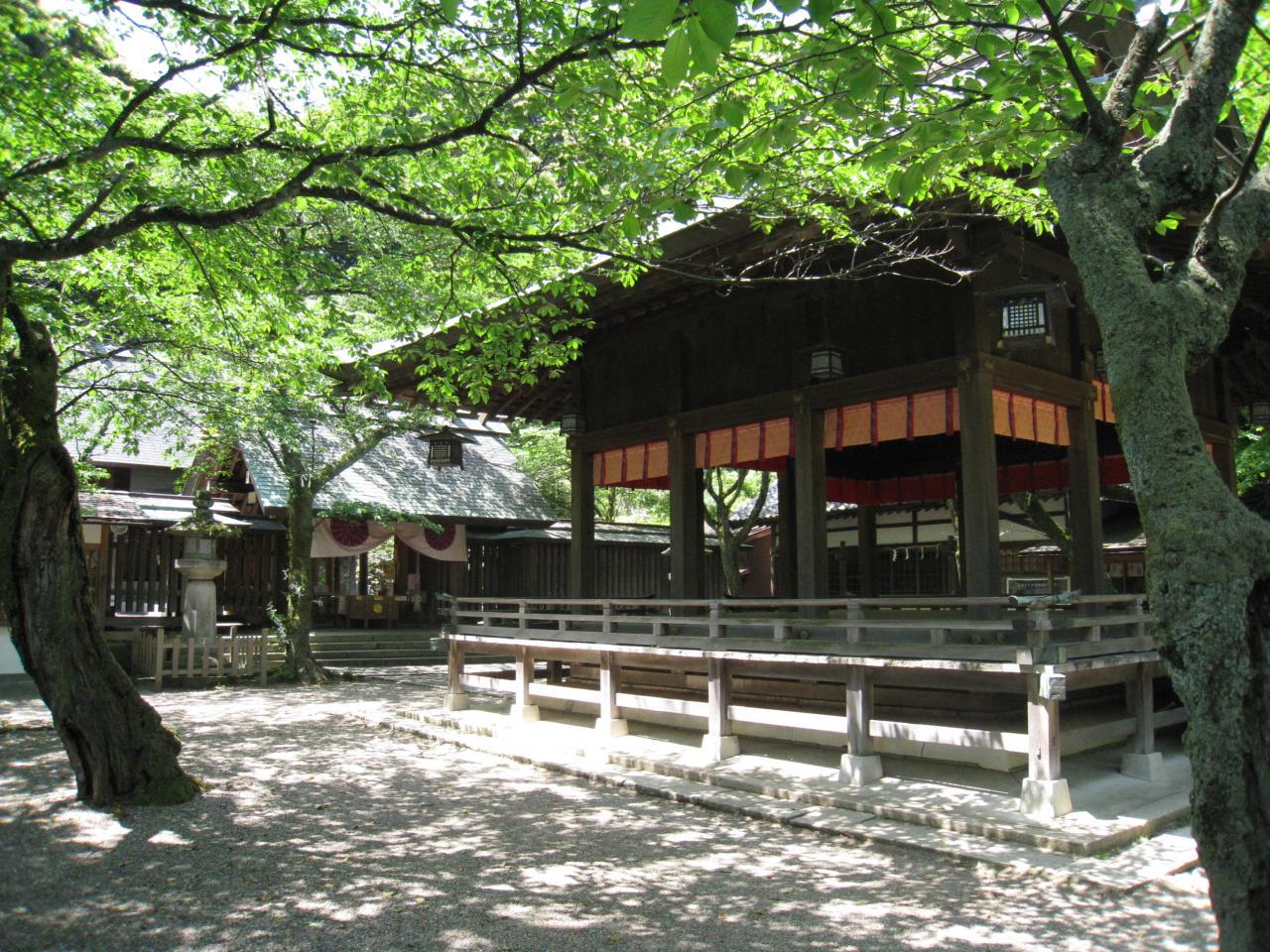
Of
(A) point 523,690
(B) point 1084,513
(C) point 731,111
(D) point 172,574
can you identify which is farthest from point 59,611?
(D) point 172,574

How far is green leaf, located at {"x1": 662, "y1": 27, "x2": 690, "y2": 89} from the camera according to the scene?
3.09 meters

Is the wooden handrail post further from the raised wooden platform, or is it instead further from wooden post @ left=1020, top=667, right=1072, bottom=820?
wooden post @ left=1020, top=667, right=1072, bottom=820

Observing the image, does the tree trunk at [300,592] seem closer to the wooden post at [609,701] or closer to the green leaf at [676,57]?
the wooden post at [609,701]

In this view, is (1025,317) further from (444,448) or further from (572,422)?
(444,448)

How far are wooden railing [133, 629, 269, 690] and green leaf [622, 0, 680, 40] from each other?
16604mm

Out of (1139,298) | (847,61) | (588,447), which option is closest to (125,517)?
(588,447)

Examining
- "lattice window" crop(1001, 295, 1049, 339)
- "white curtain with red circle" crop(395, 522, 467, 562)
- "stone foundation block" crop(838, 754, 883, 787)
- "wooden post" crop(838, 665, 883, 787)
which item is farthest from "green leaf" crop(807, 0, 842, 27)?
"white curtain with red circle" crop(395, 522, 467, 562)

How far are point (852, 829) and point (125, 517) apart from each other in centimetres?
1576

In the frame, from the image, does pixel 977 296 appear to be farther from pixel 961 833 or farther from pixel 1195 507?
pixel 1195 507

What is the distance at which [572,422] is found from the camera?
13.1 m

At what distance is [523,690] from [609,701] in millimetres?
1770

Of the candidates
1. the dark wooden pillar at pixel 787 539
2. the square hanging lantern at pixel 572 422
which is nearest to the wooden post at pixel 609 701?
the square hanging lantern at pixel 572 422

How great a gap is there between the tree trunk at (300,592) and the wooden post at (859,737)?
12375mm

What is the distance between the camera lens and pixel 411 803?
827cm
